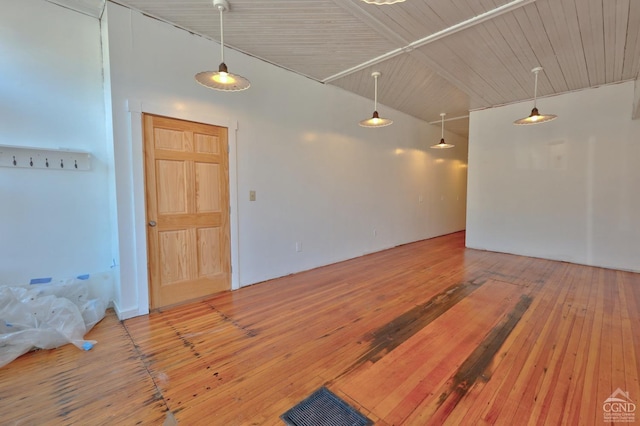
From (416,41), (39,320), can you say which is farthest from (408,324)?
(39,320)

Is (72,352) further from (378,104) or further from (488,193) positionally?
(488,193)

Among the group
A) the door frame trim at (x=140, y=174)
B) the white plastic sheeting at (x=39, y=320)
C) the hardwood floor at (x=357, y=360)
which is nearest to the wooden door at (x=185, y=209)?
the door frame trim at (x=140, y=174)

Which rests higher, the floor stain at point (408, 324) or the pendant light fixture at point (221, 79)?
the pendant light fixture at point (221, 79)

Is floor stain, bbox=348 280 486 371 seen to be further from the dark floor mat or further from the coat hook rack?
the coat hook rack

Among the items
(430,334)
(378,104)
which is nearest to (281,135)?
(378,104)

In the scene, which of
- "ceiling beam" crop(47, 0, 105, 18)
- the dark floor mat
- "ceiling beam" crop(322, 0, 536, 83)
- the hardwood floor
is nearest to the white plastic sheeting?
the hardwood floor

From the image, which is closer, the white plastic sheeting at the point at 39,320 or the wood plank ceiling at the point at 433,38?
the white plastic sheeting at the point at 39,320

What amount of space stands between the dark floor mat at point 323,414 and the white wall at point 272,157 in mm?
2216

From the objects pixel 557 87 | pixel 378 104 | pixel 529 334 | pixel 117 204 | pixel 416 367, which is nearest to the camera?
pixel 416 367

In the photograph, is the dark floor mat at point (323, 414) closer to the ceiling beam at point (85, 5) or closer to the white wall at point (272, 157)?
the white wall at point (272, 157)

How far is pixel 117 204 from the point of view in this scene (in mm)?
2717

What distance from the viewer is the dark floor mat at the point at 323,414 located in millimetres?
1550

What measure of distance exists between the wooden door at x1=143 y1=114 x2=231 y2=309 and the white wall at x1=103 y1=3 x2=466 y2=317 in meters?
0.12

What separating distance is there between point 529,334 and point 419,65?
368 cm
